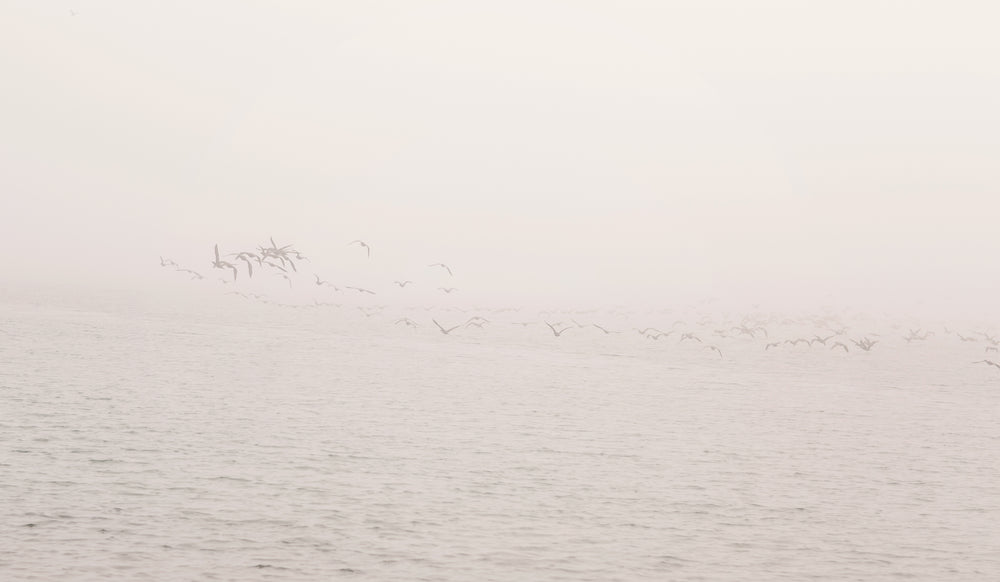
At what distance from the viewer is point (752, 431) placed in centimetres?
3938

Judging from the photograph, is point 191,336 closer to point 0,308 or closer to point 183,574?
point 0,308

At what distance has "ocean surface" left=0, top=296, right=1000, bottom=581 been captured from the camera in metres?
20.4

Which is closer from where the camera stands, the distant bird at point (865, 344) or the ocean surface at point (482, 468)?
the ocean surface at point (482, 468)

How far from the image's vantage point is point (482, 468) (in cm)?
2970

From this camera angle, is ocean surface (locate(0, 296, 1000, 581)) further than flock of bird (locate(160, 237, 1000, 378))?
No

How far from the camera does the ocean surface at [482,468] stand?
20.4 metres

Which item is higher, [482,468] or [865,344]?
[865,344]

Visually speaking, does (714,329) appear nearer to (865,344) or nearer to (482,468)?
Answer: (865,344)

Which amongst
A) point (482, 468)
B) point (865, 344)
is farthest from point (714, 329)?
point (482, 468)

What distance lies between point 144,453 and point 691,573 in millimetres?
16271

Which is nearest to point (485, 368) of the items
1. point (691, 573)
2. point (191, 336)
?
point (191, 336)

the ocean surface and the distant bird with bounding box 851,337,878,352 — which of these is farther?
the distant bird with bounding box 851,337,878,352

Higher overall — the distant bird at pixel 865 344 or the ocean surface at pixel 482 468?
the distant bird at pixel 865 344

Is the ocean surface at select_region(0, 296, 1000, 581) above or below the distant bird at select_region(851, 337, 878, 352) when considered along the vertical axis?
below
